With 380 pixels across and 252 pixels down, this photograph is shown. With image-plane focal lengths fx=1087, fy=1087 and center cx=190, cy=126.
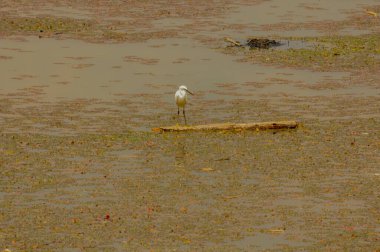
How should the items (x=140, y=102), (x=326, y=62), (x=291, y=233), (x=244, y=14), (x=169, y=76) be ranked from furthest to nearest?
(x=244, y=14) → (x=326, y=62) → (x=169, y=76) → (x=140, y=102) → (x=291, y=233)

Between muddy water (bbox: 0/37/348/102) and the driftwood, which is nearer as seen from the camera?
the driftwood

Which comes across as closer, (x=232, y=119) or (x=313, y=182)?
(x=313, y=182)

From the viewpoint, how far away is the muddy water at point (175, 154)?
1639 cm

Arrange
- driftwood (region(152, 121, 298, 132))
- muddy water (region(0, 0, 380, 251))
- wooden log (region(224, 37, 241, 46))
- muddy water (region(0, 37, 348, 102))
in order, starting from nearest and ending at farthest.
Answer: muddy water (region(0, 0, 380, 251)) < driftwood (region(152, 121, 298, 132)) < muddy water (region(0, 37, 348, 102)) < wooden log (region(224, 37, 241, 46))

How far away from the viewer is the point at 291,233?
16250mm

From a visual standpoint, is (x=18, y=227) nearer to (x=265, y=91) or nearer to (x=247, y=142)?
(x=247, y=142)

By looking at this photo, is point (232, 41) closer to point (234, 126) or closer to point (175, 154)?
point (234, 126)

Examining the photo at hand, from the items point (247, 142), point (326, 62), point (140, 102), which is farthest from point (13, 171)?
point (326, 62)

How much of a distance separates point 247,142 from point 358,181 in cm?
366

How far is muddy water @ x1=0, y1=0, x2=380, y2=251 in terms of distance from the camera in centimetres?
1639

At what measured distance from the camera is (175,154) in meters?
21.7

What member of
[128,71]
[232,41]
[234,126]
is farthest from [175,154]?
[232,41]

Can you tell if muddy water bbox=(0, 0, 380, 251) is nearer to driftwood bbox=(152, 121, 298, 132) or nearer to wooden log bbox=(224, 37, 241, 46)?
driftwood bbox=(152, 121, 298, 132)

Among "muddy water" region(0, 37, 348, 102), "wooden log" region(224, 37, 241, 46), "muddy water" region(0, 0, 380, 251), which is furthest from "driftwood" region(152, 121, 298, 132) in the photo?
"wooden log" region(224, 37, 241, 46)
